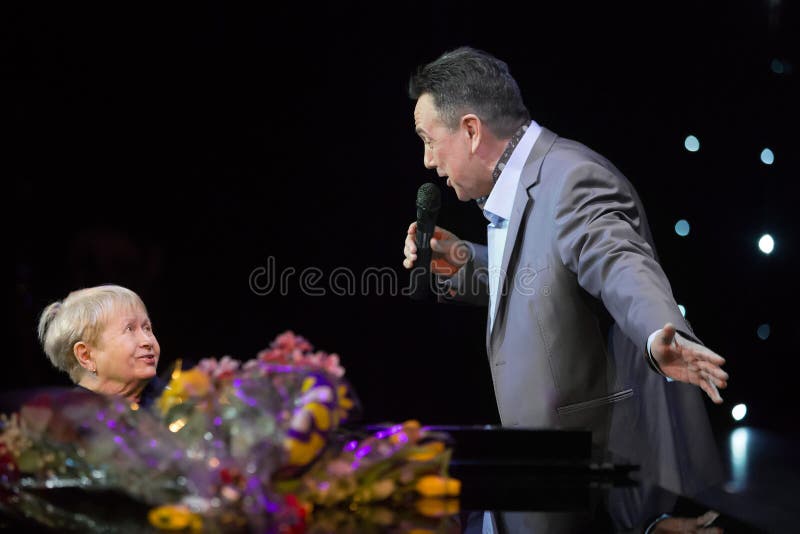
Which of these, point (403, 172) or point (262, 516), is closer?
point (262, 516)

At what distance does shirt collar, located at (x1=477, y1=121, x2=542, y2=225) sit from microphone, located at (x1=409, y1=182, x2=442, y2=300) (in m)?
0.14

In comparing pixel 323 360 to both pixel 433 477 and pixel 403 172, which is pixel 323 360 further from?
pixel 403 172

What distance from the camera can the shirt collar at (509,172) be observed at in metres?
2.11

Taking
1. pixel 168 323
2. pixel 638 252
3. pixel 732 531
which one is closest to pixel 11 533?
pixel 732 531

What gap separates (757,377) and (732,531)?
3.04 metres

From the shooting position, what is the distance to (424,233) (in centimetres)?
214

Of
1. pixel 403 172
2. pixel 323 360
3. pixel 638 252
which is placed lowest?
pixel 323 360

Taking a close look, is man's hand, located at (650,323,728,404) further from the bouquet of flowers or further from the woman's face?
the woman's face

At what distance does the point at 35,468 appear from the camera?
3.30 feet

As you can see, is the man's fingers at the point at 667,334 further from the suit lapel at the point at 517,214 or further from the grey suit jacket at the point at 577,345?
the suit lapel at the point at 517,214

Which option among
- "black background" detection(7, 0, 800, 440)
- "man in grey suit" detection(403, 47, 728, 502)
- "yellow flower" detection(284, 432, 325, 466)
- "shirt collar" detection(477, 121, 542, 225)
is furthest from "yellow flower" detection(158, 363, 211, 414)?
"black background" detection(7, 0, 800, 440)

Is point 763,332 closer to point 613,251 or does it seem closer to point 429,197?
point 429,197

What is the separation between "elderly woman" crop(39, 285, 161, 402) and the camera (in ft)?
6.58

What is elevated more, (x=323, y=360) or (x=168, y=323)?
(x=168, y=323)
